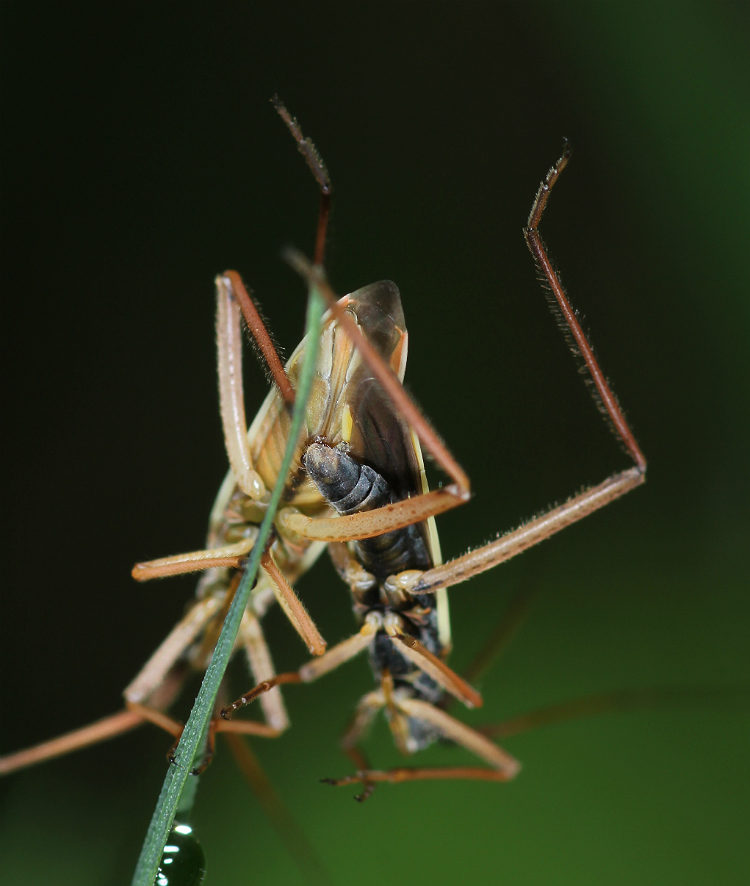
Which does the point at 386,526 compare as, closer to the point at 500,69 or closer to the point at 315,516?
the point at 315,516

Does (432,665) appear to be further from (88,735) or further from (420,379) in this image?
(88,735)

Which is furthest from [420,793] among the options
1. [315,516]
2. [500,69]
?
[500,69]

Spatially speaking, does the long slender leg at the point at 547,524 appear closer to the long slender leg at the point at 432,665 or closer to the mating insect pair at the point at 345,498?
the mating insect pair at the point at 345,498

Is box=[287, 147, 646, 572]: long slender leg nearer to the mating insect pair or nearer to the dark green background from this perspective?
the mating insect pair

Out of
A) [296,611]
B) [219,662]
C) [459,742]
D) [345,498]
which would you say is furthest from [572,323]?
[459,742]

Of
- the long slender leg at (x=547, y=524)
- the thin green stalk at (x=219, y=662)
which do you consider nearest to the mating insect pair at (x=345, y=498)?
the long slender leg at (x=547, y=524)

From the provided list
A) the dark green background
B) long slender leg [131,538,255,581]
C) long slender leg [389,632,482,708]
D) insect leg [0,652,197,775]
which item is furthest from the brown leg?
long slender leg [389,632,482,708]

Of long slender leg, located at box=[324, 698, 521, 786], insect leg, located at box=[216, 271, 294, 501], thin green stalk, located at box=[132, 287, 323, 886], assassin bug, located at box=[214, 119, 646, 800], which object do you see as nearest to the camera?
thin green stalk, located at box=[132, 287, 323, 886]
